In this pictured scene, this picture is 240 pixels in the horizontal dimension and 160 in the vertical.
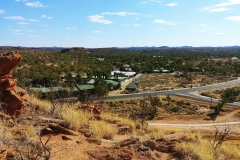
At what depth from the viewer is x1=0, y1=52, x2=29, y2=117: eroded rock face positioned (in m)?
11.5

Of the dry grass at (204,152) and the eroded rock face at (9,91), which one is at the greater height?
the eroded rock face at (9,91)

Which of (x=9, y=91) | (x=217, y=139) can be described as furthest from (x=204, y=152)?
(x=9, y=91)

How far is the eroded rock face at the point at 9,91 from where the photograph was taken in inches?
454

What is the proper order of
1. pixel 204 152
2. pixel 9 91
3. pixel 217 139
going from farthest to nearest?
pixel 217 139, pixel 9 91, pixel 204 152

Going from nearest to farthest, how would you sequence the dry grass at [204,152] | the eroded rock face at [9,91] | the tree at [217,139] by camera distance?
the dry grass at [204,152]
the tree at [217,139]
the eroded rock face at [9,91]

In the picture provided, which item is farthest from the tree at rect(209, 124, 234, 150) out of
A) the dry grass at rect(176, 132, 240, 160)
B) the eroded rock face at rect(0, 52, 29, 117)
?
the eroded rock face at rect(0, 52, 29, 117)

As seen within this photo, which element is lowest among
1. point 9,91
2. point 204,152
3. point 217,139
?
point 217,139

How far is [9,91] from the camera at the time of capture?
12008mm

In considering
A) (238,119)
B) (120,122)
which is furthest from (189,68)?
(120,122)

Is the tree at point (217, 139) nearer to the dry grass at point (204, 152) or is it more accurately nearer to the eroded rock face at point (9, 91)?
the dry grass at point (204, 152)

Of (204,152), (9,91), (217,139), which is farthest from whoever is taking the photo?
(217,139)

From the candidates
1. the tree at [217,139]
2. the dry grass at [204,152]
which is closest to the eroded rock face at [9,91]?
the dry grass at [204,152]

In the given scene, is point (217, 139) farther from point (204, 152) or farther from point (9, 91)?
point (9, 91)

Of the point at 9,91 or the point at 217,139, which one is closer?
the point at 9,91
